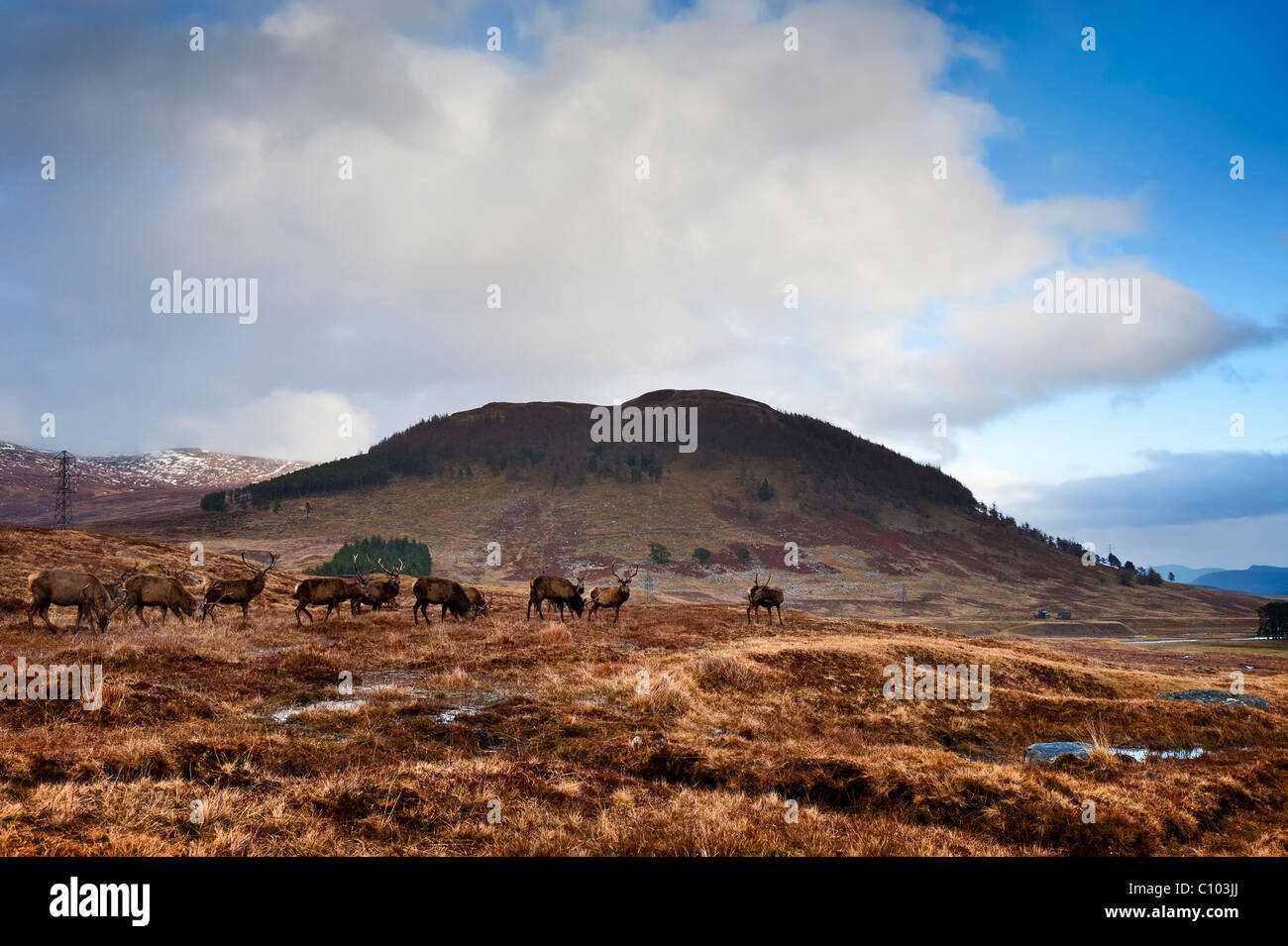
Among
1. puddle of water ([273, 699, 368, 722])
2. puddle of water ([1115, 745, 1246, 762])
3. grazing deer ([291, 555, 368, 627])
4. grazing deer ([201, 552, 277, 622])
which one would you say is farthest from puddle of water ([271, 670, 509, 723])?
puddle of water ([1115, 745, 1246, 762])

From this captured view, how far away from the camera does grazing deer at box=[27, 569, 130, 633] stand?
18.5 m

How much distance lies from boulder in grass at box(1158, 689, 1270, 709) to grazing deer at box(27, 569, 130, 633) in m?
34.5

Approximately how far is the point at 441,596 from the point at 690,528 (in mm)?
123698

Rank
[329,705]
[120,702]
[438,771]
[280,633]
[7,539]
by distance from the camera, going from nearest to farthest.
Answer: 1. [438,771]
2. [120,702]
3. [329,705]
4. [280,633]
5. [7,539]

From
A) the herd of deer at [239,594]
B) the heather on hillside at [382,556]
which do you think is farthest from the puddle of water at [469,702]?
the heather on hillside at [382,556]

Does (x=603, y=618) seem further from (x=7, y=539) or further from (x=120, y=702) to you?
(x=7, y=539)

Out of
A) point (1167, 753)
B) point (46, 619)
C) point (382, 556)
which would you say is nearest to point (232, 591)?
point (46, 619)

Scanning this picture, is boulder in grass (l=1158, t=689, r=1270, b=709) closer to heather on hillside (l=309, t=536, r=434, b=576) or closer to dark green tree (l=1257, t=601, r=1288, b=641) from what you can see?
heather on hillside (l=309, t=536, r=434, b=576)

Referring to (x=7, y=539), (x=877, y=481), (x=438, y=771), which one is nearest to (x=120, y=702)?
(x=438, y=771)

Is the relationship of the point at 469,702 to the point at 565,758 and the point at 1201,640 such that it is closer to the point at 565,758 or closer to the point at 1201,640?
the point at 565,758
